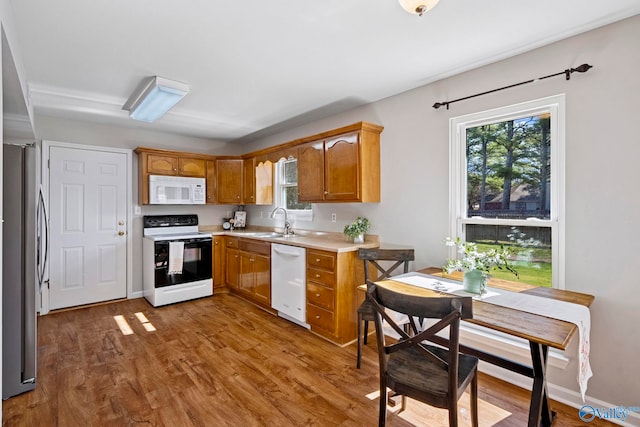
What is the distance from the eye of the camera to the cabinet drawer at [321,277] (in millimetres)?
3084

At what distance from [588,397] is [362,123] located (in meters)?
2.75

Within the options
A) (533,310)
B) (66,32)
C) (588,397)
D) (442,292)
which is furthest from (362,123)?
(588,397)

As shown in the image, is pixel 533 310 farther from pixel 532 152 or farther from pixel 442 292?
pixel 532 152

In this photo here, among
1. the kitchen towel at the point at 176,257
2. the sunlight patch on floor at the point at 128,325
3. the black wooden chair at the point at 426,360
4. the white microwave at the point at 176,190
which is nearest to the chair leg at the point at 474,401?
the black wooden chair at the point at 426,360

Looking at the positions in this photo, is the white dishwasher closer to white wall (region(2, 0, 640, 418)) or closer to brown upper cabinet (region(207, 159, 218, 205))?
brown upper cabinet (region(207, 159, 218, 205))

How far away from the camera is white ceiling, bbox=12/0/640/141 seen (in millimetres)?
1938

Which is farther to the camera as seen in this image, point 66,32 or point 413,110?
point 413,110

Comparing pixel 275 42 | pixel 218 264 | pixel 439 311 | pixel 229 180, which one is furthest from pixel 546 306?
pixel 229 180

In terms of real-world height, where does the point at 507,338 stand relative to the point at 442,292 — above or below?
below

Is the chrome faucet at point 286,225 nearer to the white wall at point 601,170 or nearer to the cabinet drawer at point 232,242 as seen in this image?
the cabinet drawer at point 232,242

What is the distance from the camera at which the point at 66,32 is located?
221 cm

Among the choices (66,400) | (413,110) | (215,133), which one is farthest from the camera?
(215,133)

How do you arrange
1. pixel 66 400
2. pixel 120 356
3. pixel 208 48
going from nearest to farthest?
pixel 66 400
pixel 208 48
pixel 120 356

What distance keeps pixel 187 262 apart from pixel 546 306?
4035 mm
